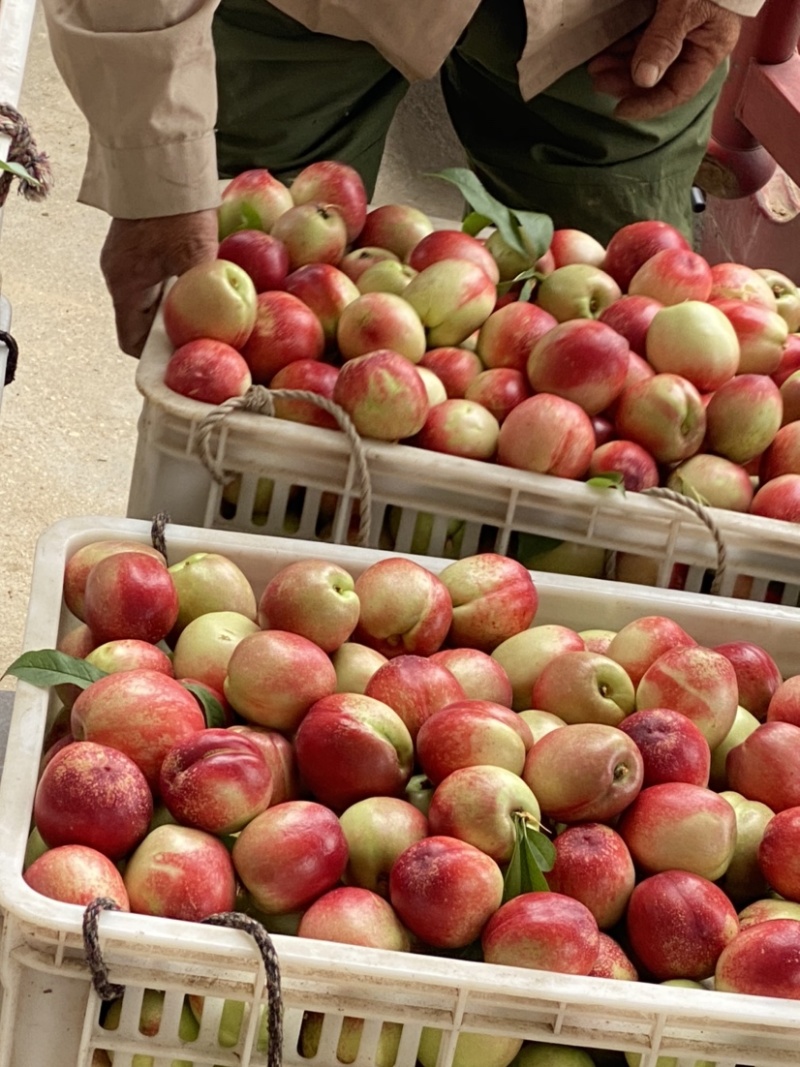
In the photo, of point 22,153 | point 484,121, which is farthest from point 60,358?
point 22,153

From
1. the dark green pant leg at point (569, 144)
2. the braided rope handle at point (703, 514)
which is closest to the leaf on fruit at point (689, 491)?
the braided rope handle at point (703, 514)

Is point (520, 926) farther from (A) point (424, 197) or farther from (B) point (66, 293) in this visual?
(A) point (424, 197)

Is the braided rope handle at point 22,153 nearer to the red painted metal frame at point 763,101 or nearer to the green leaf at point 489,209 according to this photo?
the green leaf at point 489,209

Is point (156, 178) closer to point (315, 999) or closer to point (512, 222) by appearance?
point (512, 222)

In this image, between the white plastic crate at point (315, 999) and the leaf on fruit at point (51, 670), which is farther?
the leaf on fruit at point (51, 670)

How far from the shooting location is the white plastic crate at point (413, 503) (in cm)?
131

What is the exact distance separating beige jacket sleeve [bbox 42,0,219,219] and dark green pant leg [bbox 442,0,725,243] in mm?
597

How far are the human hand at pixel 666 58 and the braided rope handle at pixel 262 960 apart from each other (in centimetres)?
125

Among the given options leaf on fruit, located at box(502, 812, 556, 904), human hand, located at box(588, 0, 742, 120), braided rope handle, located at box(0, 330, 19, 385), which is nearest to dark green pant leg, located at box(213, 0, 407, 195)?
human hand, located at box(588, 0, 742, 120)

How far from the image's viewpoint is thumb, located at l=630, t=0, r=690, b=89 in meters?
1.69

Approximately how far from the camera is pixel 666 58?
1720 mm

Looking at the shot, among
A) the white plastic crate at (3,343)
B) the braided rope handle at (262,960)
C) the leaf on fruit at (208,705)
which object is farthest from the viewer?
the white plastic crate at (3,343)

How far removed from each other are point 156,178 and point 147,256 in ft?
0.31

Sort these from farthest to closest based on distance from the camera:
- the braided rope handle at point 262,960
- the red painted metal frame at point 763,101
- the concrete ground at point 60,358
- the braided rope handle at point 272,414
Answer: the red painted metal frame at point 763,101
the concrete ground at point 60,358
the braided rope handle at point 272,414
the braided rope handle at point 262,960
